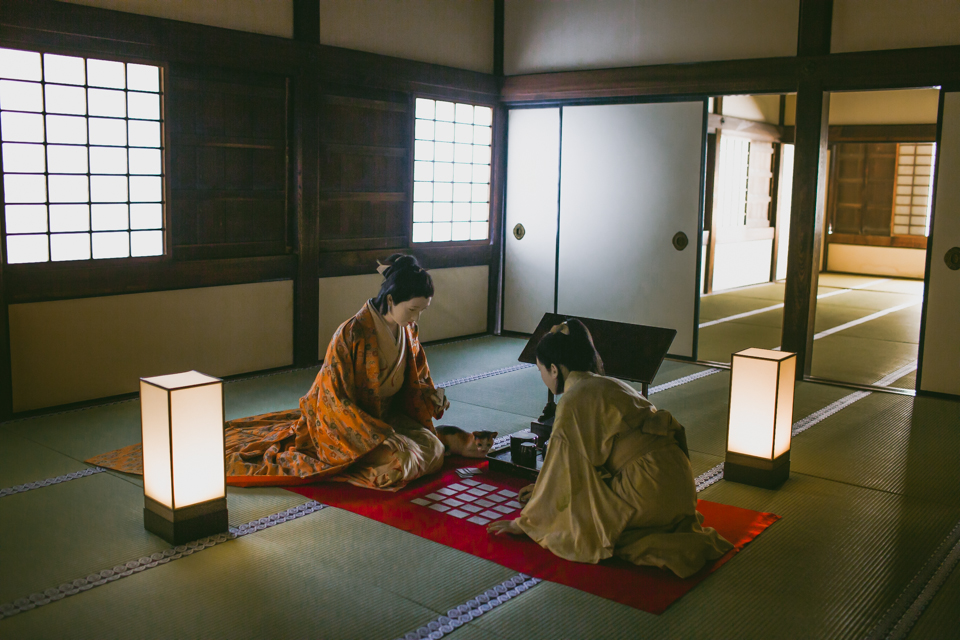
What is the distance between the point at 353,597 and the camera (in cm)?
264

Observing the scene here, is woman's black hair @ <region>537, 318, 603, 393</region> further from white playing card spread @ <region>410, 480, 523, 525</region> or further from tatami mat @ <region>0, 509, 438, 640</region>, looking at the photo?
tatami mat @ <region>0, 509, 438, 640</region>

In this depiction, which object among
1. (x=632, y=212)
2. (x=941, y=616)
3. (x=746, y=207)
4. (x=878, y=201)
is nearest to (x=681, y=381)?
(x=632, y=212)

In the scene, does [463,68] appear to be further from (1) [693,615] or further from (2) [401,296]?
(1) [693,615]

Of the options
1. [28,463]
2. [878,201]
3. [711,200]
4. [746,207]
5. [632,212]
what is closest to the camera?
[28,463]

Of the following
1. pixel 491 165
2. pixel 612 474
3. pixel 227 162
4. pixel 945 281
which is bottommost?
pixel 612 474

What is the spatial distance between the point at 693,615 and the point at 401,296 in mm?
1747

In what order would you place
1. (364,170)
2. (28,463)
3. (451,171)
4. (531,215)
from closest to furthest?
1. (28,463)
2. (364,170)
3. (451,171)
4. (531,215)

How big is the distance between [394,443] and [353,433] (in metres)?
0.18

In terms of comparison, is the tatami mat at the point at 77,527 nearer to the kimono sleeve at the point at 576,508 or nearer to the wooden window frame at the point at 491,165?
the kimono sleeve at the point at 576,508

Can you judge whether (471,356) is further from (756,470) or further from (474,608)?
(474,608)

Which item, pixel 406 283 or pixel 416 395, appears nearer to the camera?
pixel 406 283

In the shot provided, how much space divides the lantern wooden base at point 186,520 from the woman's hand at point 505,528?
38.4 inches

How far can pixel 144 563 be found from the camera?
2832 millimetres

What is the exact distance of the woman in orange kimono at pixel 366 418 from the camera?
3.58 meters
